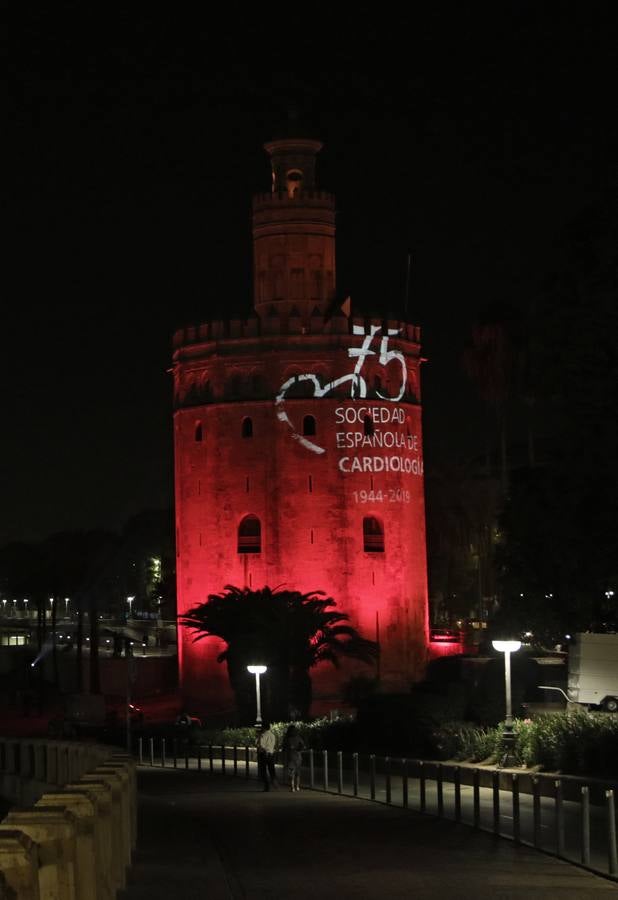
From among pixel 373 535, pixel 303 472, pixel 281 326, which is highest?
pixel 281 326

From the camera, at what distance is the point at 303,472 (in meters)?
63.4

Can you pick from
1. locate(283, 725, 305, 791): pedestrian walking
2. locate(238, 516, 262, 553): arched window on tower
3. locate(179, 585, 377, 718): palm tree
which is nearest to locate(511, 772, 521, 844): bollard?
locate(283, 725, 305, 791): pedestrian walking

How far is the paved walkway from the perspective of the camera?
571 inches

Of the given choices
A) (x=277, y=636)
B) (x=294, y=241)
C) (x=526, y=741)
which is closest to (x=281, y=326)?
(x=294, y=241)

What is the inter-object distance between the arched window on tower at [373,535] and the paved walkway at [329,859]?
40741mm

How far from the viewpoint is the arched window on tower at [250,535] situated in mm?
63469

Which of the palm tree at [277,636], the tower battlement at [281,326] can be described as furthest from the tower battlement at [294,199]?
the palm tree at [277,636]

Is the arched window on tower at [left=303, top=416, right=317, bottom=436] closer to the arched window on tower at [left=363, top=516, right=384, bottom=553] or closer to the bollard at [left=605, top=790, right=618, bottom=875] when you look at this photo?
the arched window on tower at [left=363, top=516, right=384, bottom=553]

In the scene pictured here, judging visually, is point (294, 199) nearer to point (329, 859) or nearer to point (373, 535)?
point (373, 535)

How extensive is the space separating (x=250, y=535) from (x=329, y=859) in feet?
154

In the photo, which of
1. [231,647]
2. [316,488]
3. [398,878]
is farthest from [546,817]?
[316,488]

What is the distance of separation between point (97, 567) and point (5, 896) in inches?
3621

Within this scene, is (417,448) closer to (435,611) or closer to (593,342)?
(435,611)

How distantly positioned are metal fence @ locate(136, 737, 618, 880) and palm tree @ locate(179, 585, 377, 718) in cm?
2585
